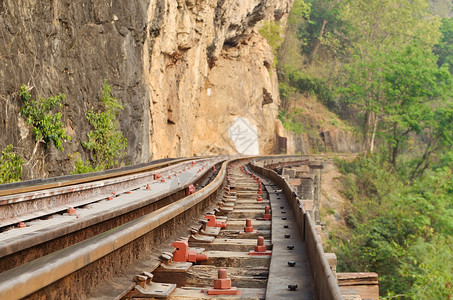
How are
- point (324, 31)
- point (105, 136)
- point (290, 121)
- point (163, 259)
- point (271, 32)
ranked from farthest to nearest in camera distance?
point (324, 31)
point (290, 121)
point (271, 32)
point (105, 136)
point (163, 259)

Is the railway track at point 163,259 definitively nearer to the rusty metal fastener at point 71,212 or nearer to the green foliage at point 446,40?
the rusty metal fastener at point 71,212

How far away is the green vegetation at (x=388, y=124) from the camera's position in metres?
18.9

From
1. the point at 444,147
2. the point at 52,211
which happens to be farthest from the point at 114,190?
the point at 444,147

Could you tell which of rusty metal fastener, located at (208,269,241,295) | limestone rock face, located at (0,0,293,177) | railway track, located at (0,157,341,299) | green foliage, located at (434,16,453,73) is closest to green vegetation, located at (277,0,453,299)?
green foliage, located at (434,16,453,73)

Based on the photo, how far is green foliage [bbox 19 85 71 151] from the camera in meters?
12.9

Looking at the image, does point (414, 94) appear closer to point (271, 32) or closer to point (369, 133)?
point (369, 133)

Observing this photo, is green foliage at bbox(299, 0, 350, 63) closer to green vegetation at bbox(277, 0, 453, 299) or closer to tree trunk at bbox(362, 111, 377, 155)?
green vegetation at bbox(277, 0, 453, 299)

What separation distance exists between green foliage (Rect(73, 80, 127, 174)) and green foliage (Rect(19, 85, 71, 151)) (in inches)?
110

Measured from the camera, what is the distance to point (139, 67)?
21.9 meters

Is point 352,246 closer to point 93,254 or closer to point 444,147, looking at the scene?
point 444,147

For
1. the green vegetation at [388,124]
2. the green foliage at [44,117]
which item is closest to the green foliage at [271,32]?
the green vegetation at [388,124]

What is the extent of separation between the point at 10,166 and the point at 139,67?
11341 millimetres

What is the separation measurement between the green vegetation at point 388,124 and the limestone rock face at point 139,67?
31.6 feet

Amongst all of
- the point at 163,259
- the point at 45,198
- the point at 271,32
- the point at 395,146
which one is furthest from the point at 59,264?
the point at 271,32
